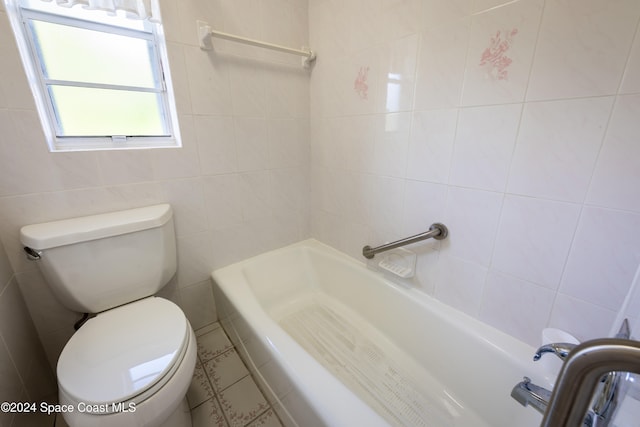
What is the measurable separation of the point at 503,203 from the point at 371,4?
105 cm

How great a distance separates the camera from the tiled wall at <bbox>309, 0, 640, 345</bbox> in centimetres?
72

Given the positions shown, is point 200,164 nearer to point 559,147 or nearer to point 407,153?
point 407,153

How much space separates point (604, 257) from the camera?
771mm

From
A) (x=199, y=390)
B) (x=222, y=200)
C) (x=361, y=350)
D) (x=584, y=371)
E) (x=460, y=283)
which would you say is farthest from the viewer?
(x=222, y=200)

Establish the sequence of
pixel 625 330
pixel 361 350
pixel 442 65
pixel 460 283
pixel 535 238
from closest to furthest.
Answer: pixel 625 330, pixel 535 238, pixel 442 65, pixel 460 283, pixel 361 350

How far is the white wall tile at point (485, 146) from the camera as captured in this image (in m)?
0.88

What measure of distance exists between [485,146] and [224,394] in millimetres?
1559

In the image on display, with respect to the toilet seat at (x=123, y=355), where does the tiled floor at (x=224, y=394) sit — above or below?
below

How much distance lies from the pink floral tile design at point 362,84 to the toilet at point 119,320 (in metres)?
1.11

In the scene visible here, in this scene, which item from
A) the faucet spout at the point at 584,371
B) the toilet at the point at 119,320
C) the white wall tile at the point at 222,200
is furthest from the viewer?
the white wall tile at the point at 222,200

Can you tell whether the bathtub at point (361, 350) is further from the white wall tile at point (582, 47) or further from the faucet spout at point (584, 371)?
the white wall tile at point (582, 47)

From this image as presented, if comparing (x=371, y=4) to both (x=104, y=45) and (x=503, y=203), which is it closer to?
(x=503, y=203)

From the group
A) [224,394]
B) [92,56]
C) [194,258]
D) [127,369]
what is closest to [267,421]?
[224,394]

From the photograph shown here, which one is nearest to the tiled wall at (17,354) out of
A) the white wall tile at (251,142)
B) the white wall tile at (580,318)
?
the white wall tile at (251,142)
